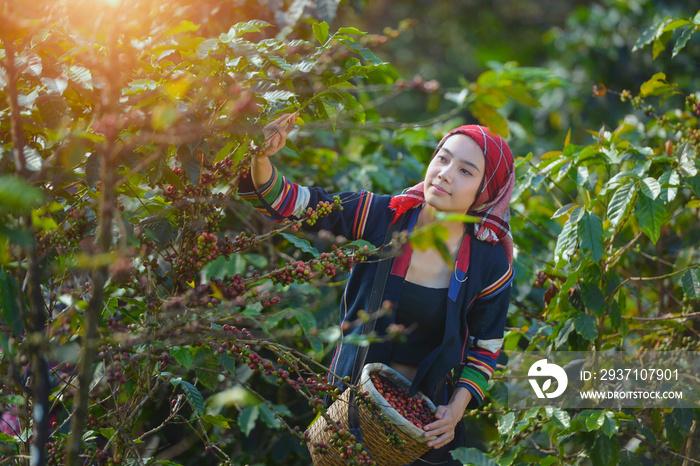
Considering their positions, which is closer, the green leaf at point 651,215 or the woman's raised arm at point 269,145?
the woman's raised arm at point 269,145

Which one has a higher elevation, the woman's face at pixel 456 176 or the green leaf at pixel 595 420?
the woman's face at pixel 456 176

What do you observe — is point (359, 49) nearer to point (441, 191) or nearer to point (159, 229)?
point (441, 191)

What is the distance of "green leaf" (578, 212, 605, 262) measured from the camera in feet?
6.59

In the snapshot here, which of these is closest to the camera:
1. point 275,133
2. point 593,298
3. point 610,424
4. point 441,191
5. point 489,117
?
point 275,133

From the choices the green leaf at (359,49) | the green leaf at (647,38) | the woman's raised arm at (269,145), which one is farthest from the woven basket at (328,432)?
the green leaf at (647,38)

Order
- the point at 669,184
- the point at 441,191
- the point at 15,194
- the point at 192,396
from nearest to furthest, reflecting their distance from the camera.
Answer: the point at 15,194
the point at 192,396
the point at 441,191
the point at 669,184

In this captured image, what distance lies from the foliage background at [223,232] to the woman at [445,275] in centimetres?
12

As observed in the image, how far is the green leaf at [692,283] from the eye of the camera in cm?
212

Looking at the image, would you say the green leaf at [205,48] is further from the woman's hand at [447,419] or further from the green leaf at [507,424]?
the green leaf at [507,424]

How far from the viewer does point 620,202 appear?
2.07m

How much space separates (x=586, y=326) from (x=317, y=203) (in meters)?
0.98

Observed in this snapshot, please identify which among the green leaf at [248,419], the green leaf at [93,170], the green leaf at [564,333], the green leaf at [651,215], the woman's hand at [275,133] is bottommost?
the green leaf at [248,419]

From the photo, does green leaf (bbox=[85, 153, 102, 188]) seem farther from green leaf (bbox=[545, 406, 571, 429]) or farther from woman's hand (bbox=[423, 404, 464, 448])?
green leaf (bbox=[545, 406, 571, 429])

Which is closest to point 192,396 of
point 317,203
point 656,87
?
point 317,203
